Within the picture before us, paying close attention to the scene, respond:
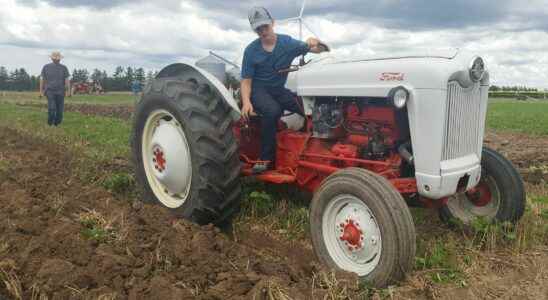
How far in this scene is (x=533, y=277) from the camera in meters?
3.34

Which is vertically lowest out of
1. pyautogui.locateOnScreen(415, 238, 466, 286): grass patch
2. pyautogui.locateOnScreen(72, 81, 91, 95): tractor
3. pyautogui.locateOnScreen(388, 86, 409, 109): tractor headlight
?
pyautogui.locateOnScreen(415, 238, 466, 286): grass patch

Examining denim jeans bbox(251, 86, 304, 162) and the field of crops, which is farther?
denim jeans bbox(251, 86, 304, 162)

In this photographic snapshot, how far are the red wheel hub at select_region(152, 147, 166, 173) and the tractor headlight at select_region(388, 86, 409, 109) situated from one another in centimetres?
215

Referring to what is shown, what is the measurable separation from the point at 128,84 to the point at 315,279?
224ft

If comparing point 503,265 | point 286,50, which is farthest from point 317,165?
point 503,265

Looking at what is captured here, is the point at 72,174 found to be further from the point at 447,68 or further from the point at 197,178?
the point at 447,68

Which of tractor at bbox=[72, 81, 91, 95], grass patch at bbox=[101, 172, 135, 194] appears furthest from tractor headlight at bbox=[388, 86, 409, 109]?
tractor at bbox=[72, 81, 91, 95]

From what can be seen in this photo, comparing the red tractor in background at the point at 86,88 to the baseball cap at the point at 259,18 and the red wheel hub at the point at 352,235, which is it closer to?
the baseball cap at the point at 259,18

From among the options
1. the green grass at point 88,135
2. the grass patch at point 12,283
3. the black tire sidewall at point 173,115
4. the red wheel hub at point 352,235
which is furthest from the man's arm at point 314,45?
the green grass at point 88,135

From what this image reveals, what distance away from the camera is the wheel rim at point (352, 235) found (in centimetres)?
330

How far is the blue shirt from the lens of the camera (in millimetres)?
4535

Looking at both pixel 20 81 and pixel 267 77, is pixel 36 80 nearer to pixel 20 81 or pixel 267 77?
pixel 20 81

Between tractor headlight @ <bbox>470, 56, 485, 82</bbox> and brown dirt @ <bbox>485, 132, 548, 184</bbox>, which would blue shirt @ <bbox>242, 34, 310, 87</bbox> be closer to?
tractor headlight @ <bbox>470, 56, 485, 82</bbox>

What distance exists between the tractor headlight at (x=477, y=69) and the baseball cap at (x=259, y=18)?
173 centimetres
